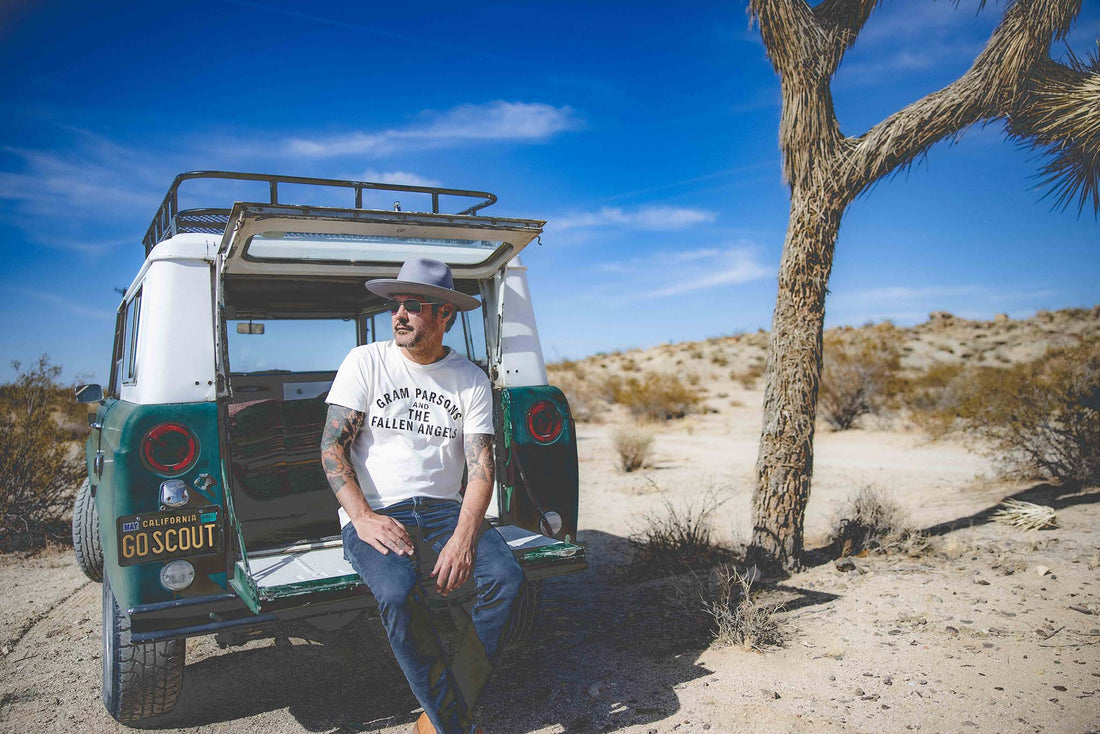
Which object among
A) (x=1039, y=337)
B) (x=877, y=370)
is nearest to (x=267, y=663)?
(x=877, y=370)

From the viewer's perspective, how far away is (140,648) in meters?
3.01

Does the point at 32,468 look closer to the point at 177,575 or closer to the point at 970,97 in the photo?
the point at 177,575

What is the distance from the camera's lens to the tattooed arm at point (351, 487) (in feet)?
9.28

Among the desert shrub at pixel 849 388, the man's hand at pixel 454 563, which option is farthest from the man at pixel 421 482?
the desert shrub at pixel 849 388

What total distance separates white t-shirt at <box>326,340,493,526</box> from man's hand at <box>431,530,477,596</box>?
34 cm

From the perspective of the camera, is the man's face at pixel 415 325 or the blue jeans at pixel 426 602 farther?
the man's face at pixel 415 325

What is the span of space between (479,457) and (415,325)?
0.67m

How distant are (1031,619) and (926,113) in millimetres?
3311

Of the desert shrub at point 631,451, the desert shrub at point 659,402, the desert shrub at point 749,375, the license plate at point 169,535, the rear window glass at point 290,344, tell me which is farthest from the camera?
the desert shrub at point 749,375

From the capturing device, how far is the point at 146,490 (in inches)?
112

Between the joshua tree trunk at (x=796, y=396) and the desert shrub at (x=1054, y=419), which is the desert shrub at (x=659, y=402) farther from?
the joshua tree trunk at (x=796, y=396)

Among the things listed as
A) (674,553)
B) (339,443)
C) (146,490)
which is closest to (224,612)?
(146,490)

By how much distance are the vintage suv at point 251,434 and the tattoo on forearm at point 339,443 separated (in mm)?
407

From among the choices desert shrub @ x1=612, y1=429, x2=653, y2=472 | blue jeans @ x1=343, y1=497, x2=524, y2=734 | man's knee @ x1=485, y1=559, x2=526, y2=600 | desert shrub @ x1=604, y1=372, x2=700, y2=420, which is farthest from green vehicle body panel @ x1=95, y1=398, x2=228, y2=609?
desert shrub @ x1=604, y1=372, x2=700, y2=420
